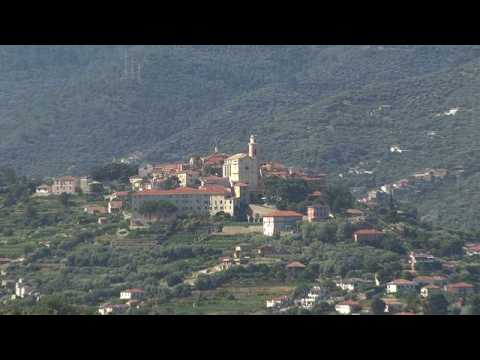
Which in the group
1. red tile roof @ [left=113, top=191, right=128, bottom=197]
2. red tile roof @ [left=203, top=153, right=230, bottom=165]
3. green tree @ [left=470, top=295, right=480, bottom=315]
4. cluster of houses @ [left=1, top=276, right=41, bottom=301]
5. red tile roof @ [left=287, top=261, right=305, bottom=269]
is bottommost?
green tree @ [left=470, top=295, right=480, bottom=315]

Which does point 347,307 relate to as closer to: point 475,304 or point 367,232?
point 475,304

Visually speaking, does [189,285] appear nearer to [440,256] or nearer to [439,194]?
[440,256]

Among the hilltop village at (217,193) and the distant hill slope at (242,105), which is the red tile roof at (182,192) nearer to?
the hilltop village at (217,193)

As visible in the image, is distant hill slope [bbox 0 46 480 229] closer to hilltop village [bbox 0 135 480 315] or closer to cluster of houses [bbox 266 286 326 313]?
hilltop village [bbox 0 135 480 315]

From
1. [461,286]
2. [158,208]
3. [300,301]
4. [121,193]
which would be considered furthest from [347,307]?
[121,193]

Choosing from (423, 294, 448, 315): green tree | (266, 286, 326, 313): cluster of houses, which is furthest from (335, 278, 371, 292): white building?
(423, 294, 448, 315): green tree

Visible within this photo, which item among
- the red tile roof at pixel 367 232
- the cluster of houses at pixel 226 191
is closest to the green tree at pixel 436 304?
the red tile roof at pixel 367 232

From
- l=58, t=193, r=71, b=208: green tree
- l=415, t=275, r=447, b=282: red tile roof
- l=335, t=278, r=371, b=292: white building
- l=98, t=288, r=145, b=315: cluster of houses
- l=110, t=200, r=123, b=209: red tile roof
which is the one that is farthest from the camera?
l=58, t=193, r=71, b=208: green tree
